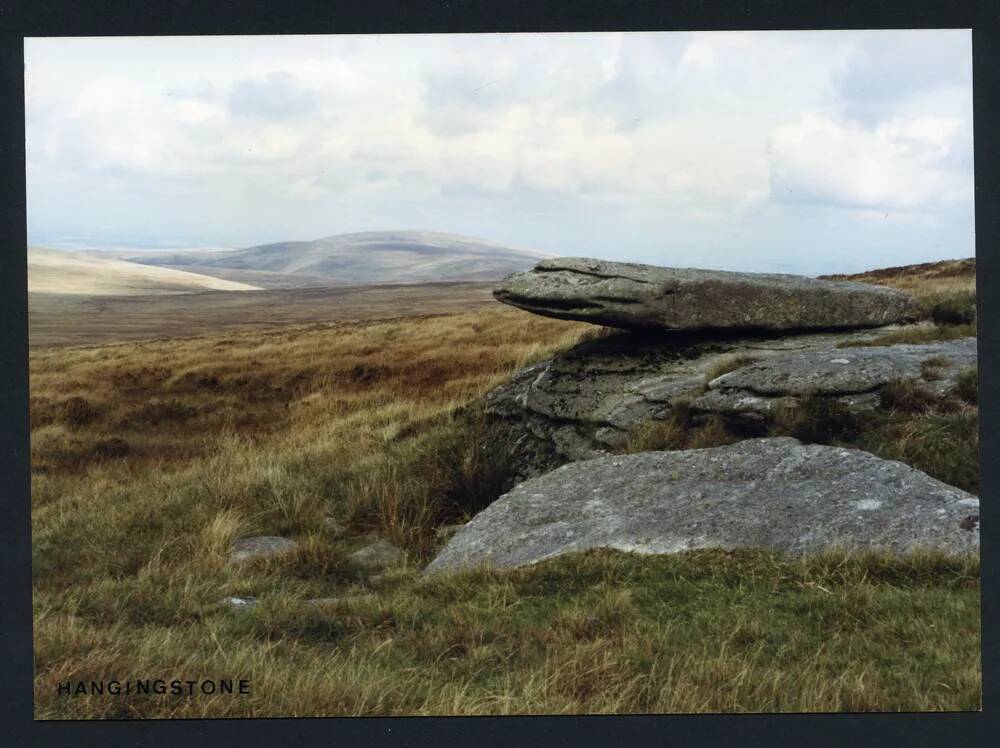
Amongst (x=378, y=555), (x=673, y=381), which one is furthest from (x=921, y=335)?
(x=378, y=555)

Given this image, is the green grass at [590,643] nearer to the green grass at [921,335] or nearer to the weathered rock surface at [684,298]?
the weathered rock surface at [684,298]

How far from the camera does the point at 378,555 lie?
8.53 m

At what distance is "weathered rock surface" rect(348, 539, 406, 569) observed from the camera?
830cm

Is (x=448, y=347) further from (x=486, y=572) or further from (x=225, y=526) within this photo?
(x=486, y=572)

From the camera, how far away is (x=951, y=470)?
24.5 ft

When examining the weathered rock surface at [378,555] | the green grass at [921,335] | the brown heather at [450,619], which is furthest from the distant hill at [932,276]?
the weathered rock surface at [378,555]

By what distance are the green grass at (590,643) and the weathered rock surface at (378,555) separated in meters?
1.61

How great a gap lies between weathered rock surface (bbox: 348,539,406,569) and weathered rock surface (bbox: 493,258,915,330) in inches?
120

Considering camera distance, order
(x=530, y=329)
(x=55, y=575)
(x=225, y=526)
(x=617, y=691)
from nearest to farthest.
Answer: (x=617, y=691), (x=55, y=575), (x=225, y=526), (x=530, y=329)

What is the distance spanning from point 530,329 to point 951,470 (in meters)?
13.2

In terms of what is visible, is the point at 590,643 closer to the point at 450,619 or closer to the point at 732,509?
the point at 450,619

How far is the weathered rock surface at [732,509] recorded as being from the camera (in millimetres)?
6578

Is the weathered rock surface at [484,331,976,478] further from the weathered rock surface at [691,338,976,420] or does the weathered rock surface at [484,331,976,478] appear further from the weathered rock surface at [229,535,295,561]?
the weathered rock surface at [229,535,295,561]

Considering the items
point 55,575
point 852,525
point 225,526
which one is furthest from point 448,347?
point 852,525
